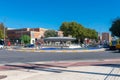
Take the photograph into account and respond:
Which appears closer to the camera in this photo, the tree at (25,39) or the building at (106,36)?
the tree at (25,39)

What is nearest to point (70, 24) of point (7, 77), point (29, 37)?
point (29, 37)

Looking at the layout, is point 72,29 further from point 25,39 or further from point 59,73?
point 59,73

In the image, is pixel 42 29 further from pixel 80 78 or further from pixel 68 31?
pixel 80 78

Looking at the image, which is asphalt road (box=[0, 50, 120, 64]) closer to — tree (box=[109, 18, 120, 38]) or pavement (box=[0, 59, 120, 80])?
pavement (box=[0, 59, 120, 80])

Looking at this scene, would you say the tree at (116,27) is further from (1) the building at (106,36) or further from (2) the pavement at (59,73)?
(1) the building at (106,36)

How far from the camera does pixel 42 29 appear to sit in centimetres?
14362

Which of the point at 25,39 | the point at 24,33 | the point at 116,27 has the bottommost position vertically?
the point at 25,39

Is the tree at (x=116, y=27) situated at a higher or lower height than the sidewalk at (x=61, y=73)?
higher

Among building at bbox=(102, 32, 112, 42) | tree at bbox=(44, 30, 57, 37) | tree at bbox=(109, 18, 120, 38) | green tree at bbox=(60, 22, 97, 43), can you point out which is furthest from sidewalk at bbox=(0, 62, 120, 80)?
building at bbox=(102, 32, 112, 42)

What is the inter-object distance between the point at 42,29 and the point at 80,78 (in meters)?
132

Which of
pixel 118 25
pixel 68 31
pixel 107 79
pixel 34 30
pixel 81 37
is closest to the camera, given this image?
pixel 107 79

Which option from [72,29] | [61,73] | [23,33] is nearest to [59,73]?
[61,73]

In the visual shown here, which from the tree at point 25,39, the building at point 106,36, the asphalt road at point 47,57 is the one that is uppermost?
the building at point 106,36

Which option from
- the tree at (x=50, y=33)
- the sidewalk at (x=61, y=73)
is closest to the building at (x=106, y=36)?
the tree at (x=50, y=33)
